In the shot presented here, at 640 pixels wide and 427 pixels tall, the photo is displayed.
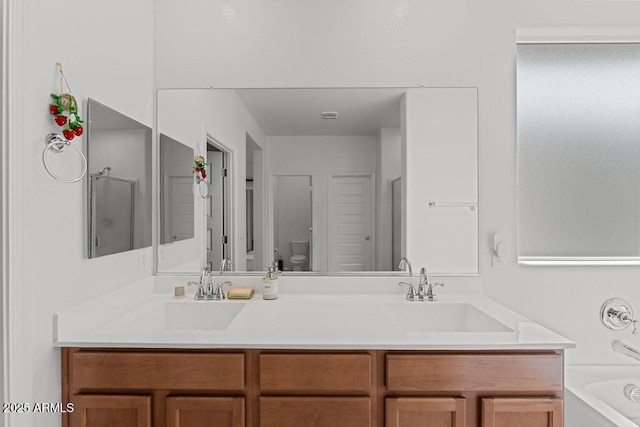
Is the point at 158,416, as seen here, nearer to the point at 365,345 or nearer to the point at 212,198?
the point at 365,345

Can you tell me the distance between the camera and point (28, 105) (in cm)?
130

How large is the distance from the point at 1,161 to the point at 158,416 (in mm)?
979

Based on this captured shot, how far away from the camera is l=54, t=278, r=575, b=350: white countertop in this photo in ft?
4.64

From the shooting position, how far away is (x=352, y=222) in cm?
214

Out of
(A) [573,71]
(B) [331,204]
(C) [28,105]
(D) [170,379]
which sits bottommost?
(D) [170,379]

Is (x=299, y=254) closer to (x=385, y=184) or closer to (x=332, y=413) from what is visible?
(x=385, y=184)

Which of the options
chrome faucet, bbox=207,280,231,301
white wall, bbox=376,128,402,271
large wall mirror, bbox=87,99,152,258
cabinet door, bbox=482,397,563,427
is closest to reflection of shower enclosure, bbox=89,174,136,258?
large wall mirror, bbox=87,99,152,258

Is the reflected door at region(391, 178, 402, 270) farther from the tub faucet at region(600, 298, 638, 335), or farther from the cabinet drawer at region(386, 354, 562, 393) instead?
the tub faucet at region(600, 298, 638, 335)

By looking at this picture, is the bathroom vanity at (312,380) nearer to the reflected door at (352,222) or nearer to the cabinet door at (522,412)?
the cabinet door at (522,412)

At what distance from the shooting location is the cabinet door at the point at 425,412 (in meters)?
1.40

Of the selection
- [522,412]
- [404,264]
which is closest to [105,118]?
[404,264]

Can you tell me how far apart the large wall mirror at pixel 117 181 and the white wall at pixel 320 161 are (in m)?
0.63

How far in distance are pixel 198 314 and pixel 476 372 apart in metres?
1.27

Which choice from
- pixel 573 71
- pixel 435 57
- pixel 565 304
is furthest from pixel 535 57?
pixel 565 304
